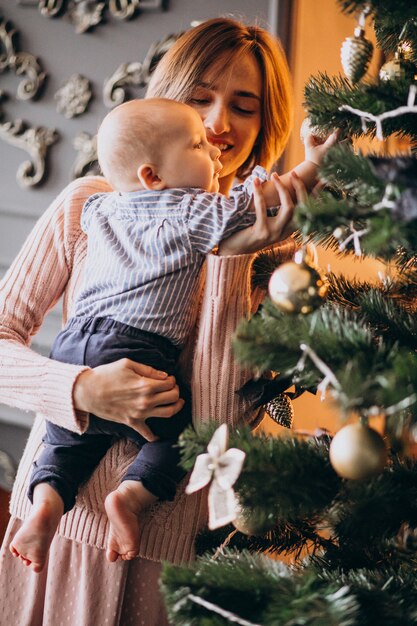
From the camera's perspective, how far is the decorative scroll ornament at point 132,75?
179 centimetres

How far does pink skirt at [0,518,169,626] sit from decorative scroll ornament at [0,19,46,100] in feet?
4.31

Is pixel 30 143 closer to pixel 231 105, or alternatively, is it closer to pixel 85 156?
pixel 85 156

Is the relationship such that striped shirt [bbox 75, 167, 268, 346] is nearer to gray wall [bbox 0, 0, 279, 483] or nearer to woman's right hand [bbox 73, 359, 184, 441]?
woman's right hand [bbox 73, 359, 184, 441]

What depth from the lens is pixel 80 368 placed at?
1007 mm

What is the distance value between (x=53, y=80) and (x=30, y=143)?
178 millimetres

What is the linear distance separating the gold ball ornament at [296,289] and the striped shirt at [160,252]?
0.29 metres

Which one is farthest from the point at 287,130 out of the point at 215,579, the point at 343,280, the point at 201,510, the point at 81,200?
the point at 215,579

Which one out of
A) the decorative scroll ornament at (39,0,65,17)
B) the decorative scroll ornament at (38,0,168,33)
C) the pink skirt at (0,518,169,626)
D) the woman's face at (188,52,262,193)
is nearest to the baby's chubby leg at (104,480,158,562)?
the pink skirt at (0,518,169,626)

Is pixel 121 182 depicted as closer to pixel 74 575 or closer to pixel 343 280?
pixel 343 280

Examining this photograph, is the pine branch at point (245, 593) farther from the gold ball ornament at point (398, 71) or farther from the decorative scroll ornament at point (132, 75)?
the decorative scroll ornament at point (132, 75)

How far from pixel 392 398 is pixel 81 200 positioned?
781 millimetres

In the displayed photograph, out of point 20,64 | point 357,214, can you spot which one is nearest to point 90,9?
point 20,64

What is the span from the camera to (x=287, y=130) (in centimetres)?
135

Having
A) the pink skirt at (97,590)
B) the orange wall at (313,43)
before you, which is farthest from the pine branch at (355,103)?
the orange wall at (313,43)
